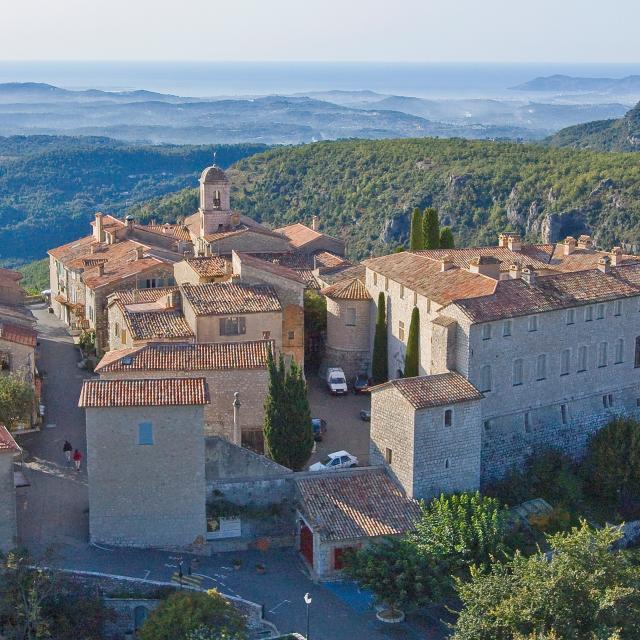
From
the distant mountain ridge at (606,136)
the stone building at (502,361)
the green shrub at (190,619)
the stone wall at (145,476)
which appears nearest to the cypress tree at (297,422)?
the stone building at (502,361)

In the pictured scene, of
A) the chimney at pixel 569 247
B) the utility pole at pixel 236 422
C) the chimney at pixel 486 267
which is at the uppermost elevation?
the chimney at pixel 486 267

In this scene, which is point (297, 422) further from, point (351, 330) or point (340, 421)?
point (351, 330)

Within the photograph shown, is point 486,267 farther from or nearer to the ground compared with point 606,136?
farther from the ground

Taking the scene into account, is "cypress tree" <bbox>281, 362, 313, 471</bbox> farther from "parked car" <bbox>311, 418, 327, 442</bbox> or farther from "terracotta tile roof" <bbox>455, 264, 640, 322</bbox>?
"terracotta tile roof" <bbox>455, 264, 640, 322</bbox>

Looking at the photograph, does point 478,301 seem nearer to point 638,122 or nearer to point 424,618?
point 424,618

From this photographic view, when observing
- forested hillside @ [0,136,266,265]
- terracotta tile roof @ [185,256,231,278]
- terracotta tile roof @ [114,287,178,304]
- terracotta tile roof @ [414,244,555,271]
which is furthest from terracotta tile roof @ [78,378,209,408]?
forested hillside @ [0,136,266,265]

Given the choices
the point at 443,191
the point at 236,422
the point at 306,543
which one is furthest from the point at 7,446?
the point at 443,191

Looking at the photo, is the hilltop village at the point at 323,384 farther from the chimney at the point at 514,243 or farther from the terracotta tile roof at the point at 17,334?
the chimney at the point at 514,243

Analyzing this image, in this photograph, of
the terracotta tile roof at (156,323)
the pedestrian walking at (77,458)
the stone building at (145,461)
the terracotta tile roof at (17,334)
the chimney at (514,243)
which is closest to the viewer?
the stone building at (145,461)
